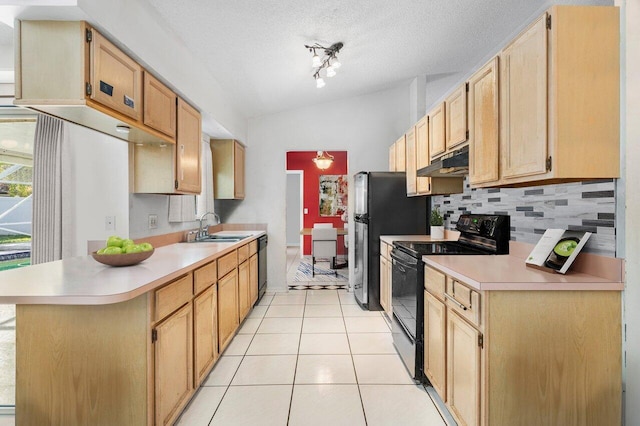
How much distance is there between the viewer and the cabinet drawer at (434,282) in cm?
196

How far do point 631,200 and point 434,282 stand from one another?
40.5 inches

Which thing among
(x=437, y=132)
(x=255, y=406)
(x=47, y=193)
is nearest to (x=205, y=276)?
(x=255, y=406)

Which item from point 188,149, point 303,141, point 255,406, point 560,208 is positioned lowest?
point 255,406

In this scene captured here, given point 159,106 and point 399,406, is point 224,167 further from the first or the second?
point 399,406

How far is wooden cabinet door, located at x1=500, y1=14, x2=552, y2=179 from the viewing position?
158 cm

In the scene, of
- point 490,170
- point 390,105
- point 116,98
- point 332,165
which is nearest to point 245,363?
point 116,98

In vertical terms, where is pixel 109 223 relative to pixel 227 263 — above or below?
above

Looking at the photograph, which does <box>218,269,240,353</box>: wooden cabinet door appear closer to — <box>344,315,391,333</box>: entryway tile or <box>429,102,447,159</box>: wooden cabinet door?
<box>344,315,391,333</box>: entryway tile

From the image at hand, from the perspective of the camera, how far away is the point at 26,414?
1451mm

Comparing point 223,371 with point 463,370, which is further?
point 223,371

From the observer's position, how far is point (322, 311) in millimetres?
3908

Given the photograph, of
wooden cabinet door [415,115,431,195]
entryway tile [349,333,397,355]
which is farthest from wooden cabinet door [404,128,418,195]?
entryway tile [349,333,397,355]

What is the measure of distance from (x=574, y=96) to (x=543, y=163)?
315 millimetres

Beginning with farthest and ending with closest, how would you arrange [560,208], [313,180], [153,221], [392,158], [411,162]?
[313,180] < [392,158] < [411,162] < [153,221] < [560,208]
